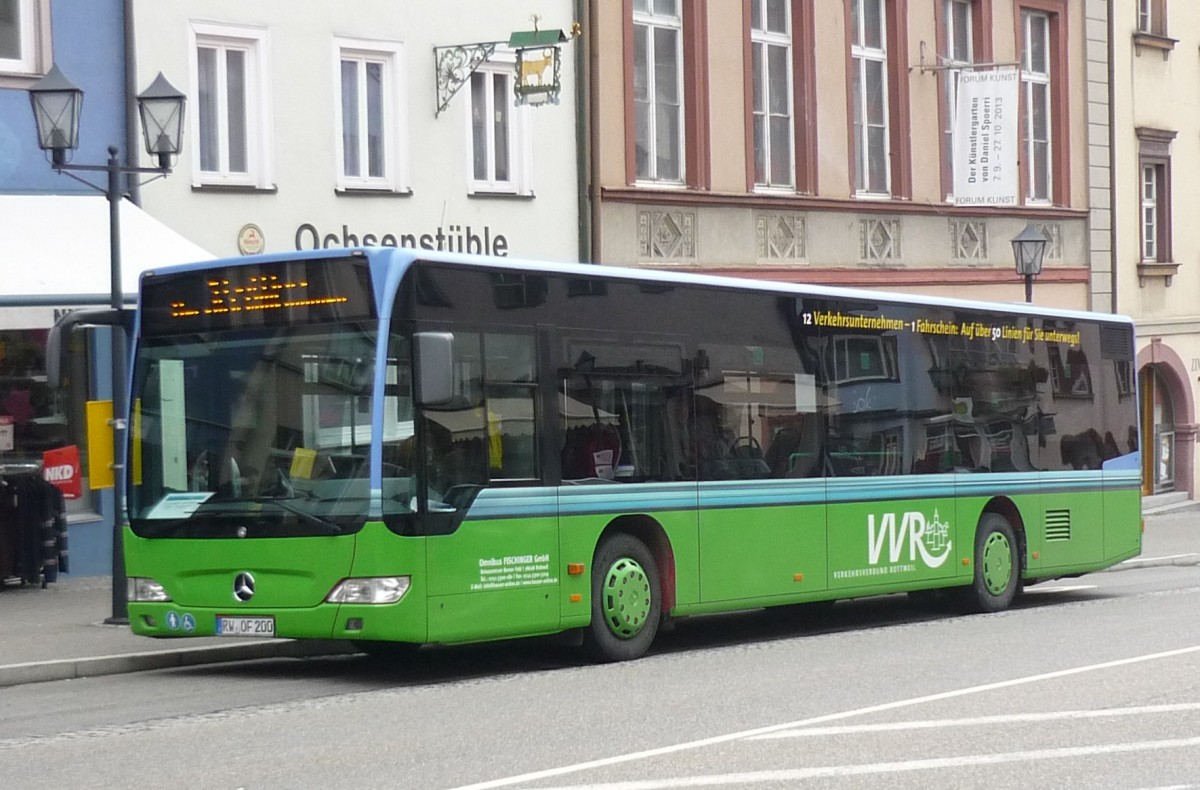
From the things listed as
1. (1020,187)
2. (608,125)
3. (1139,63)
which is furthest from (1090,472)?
(1139,63)

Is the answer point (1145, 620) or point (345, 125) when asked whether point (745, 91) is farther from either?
point (1145, 620)

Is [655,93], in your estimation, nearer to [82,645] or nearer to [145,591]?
[82,645]

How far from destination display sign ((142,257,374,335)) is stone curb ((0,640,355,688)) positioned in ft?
7.59

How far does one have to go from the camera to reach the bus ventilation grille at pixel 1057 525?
19.5 meters

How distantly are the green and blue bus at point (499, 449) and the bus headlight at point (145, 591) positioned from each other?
0.06 ft

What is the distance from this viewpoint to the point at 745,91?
28.6 m

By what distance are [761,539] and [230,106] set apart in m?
9.31

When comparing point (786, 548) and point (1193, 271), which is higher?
point (1193, 271)

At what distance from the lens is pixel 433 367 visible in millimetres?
12336

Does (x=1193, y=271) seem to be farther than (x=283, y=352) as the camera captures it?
Yes

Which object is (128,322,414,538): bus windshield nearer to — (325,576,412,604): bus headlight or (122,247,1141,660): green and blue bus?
(122,247,1141,660): green and blue bus

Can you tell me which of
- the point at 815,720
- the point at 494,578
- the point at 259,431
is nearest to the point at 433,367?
the point at 259,431

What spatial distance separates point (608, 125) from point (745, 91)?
10.3ft

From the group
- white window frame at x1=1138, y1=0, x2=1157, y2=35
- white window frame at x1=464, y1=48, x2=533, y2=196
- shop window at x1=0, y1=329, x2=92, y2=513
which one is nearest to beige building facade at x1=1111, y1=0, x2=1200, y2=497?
white window frame at x1=1138, y1=0, x2=1157, y2=35
